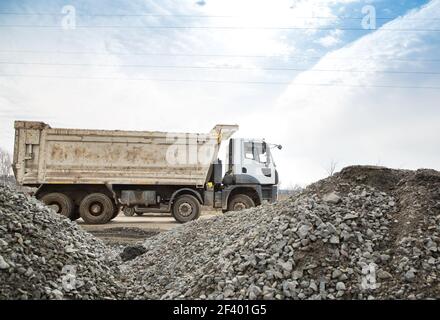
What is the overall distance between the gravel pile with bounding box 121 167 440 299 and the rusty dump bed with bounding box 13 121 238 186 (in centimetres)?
593

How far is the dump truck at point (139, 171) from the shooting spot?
442 inches

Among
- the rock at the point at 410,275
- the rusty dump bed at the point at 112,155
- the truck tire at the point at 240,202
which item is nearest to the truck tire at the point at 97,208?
the rusty dump bed at the point at 112,155

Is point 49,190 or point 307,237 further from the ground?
point 49,190

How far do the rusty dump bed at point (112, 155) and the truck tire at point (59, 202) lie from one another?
0.44m

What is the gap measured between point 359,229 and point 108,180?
8.67m

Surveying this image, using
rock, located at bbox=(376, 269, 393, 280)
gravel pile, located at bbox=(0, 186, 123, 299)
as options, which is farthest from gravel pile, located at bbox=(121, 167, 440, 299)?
gravel pile, located at bbox=(0, 186, 123, 299)

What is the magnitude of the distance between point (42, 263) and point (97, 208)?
7.74 meters

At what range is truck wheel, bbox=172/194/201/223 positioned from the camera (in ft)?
37.4

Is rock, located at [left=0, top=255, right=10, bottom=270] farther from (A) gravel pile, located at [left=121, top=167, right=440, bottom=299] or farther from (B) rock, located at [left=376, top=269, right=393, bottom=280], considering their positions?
(B) rock, located at [left=376, top=269, right=393, bottom=280]

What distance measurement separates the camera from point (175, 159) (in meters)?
11.8

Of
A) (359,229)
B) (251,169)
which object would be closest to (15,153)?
(251,169)

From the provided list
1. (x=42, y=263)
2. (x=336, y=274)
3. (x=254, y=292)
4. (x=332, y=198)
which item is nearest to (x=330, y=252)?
(x=336, y=274)

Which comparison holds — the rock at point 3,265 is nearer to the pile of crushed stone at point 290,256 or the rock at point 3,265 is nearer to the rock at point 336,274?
the pile of crushed stone at point 290,256
